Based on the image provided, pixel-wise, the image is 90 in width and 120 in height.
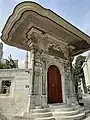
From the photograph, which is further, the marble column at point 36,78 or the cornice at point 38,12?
the marble column at point 36,78

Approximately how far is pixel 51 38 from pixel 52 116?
3895 millimetres

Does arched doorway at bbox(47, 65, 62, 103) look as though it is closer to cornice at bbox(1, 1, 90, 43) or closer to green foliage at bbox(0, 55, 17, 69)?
cornice at bbox(1, 1, 90, 43)

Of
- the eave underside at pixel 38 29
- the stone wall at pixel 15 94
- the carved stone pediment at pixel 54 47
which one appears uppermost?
the eave underside at pixel 38 29

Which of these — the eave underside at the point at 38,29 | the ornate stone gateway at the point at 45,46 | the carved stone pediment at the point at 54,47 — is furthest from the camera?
the carved stone pediment at the point at 54,47

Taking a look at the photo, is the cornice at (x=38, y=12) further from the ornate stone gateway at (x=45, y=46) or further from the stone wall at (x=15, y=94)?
the stone wall at (x=15, y=94)

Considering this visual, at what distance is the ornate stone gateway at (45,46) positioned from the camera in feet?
16.3

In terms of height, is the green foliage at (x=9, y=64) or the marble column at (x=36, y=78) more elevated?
the green foliage at (x=9, y=64)

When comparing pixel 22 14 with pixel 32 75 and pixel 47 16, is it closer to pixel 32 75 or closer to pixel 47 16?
pixel 47 16

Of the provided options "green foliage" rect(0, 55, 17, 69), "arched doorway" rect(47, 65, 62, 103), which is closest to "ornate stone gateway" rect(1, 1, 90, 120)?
"arched doorway" rect(47, 65, 62, 103)

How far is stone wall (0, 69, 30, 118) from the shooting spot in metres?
5.54

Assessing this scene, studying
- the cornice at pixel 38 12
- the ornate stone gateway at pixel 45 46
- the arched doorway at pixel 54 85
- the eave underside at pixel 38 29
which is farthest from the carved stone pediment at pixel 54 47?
the cornice at pixel 38 12

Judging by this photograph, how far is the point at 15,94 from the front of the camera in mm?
5828

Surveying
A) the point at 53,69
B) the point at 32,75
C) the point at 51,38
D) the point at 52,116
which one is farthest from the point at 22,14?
the point at 52,116

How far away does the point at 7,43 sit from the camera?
709cm
